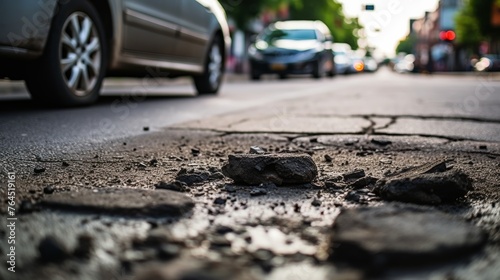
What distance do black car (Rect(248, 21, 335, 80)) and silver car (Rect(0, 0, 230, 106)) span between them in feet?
29.7

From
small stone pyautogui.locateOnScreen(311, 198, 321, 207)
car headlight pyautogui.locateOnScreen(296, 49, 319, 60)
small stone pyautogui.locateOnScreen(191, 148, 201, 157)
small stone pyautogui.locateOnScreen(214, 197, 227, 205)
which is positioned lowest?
small stone pyautogui.locateOnScreen(191, 148, 201, 157)

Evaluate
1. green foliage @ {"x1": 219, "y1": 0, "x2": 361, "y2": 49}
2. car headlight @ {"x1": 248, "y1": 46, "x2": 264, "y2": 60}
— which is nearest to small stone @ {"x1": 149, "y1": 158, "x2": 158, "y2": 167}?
car headlight @ {"x1": 248, "y1": 46, "x2": 264, "y2": 60}

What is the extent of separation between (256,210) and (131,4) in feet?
12.4

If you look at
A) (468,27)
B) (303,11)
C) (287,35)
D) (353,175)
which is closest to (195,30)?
(353,175)

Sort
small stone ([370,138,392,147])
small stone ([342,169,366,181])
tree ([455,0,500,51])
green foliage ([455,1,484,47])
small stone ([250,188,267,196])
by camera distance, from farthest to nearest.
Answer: green foliage ([455,1,484,47])
tree ([455,0,500,51])
small stone ([370,138,392,147])
small stone ([342,169,366,181])
small stone ([250,188,267,196])

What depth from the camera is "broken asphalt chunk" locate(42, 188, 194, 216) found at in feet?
4.86

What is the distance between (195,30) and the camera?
20.8 ft

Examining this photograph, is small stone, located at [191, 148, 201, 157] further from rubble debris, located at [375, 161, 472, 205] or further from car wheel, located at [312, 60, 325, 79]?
car wheel, located at [312, 60, 325, 79]

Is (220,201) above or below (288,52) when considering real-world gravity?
below

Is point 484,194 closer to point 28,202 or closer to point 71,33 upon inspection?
point 28,202

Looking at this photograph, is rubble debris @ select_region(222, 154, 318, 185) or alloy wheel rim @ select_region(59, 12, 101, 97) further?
alloy wheel rim @ select_region(59, 12, 101, 97)

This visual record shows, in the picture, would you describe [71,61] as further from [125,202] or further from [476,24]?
[476,24]

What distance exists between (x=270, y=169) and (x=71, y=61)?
2.75m

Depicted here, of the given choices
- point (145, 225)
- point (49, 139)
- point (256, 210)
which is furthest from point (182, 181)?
point (49, 139)
